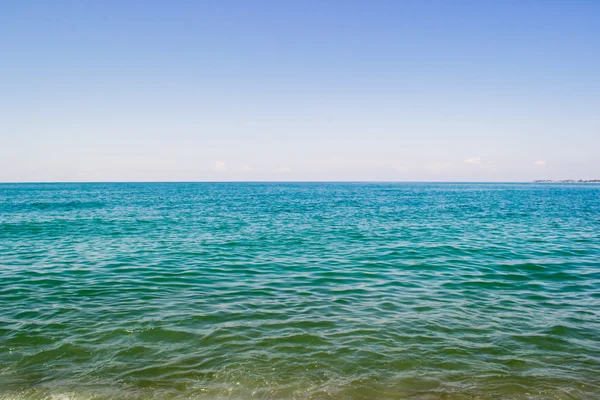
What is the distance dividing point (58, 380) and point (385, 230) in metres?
26.5

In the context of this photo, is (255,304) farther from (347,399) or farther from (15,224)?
(15,224)

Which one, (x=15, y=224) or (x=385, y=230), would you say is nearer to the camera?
(x=385, y=230)

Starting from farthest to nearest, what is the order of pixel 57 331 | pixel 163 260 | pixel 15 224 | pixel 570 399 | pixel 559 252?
pixel 15 224 < pixel 559 252 < pixel 163 260 < pixel 57 331 < pixel 570 399

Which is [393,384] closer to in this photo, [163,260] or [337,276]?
[337,276]

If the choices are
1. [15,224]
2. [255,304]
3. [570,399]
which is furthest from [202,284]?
[15,224]

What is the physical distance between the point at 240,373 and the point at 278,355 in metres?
1.09

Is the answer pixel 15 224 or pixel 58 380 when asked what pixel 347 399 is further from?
pixel 15 224

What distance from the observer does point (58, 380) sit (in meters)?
7.72

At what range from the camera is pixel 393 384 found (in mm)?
7688

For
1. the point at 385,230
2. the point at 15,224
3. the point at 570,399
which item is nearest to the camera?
the point at 570,399

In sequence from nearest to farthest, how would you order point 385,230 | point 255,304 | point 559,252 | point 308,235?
point 255,304, point 559,252, point 308,235, point 385,230

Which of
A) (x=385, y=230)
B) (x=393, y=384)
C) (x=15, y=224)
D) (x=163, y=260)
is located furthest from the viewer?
(x=15, y=224)

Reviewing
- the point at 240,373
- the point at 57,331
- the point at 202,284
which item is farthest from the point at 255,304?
the point at 57,331

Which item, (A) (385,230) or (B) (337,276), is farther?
(A) (385,230)
